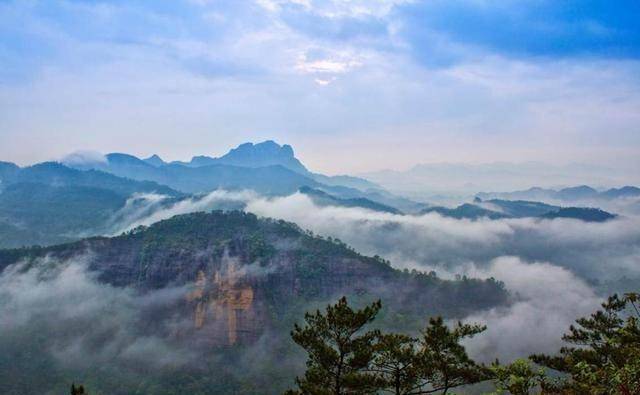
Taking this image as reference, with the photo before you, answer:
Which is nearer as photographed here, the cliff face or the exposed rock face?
the exposed rock face

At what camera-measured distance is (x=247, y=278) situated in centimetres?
13962

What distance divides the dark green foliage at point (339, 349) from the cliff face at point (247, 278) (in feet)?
353

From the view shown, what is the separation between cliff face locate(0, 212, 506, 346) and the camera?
13212 centimetres

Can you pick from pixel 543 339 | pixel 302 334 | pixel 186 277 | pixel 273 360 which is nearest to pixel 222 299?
pixel 186 277

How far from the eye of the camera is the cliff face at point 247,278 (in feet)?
433

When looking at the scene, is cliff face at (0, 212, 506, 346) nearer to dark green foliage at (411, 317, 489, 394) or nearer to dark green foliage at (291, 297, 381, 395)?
dark green foliage at (291, 297, 381, 395)

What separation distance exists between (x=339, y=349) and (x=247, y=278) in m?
118

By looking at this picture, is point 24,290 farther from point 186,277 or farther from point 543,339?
point 543,339

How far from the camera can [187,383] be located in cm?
10950

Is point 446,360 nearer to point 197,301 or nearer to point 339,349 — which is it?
point 339,349

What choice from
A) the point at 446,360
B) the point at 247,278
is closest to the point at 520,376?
the point at 446,360

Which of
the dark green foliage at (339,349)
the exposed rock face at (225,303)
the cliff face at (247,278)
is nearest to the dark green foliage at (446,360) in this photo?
the dark green foliage at (339,349)

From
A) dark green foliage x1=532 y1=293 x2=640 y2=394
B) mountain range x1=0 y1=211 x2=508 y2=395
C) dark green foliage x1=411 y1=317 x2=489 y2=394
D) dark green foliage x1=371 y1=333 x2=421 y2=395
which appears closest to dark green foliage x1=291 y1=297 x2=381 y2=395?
dark green foliage x1=371 y1=333 x2=421 y2=395

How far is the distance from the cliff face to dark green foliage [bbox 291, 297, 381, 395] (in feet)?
353
